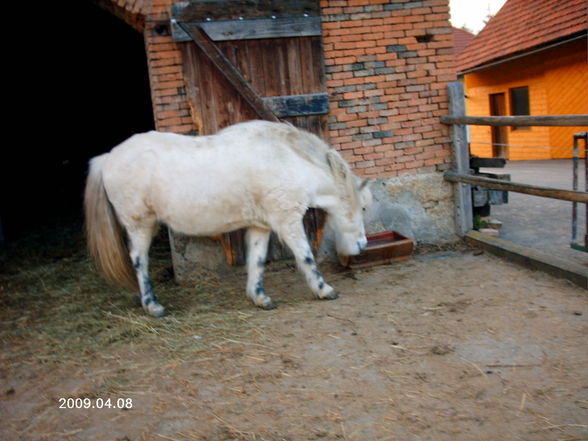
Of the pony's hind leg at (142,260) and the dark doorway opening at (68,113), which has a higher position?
the dark doorway opening at (68,113)

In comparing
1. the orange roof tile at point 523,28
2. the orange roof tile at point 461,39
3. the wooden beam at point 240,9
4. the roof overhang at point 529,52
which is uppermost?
the orange roof tile at point 461,39

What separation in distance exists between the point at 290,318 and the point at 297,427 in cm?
160

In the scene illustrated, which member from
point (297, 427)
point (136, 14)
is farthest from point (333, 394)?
point (136, 14)

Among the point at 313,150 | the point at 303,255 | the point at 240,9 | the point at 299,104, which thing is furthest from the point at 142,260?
the point at 240,9

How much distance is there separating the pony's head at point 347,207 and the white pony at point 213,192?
0.04 ft

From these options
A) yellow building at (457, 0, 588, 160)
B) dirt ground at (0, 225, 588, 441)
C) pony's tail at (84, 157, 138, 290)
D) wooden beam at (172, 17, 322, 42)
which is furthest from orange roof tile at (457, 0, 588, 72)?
pony's tail at (84, 157, 138, 290)

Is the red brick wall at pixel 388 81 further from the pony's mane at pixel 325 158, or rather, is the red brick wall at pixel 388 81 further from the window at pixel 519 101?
the window at pixel 519 101

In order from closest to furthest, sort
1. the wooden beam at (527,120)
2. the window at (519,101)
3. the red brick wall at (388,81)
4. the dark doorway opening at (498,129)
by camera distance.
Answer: the wooden beam at (527,120) → the red brick wall at (388,81) → the window at (519,101) → the dark doorway opening at (498,129)

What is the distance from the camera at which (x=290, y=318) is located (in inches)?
162

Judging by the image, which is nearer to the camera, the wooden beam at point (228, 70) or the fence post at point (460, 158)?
the wooden beam at point (228, 70)

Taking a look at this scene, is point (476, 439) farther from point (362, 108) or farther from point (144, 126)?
point (144, 126)

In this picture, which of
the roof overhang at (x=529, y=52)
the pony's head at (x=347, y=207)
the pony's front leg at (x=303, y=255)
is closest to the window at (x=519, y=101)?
the roof overhang at (x=529, y=52)

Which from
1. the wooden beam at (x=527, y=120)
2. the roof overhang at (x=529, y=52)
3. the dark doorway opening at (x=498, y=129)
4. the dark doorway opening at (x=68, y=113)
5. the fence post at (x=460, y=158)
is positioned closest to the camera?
the wooden beam at (x=527, y=120)

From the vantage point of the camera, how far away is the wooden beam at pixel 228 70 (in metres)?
5.09
